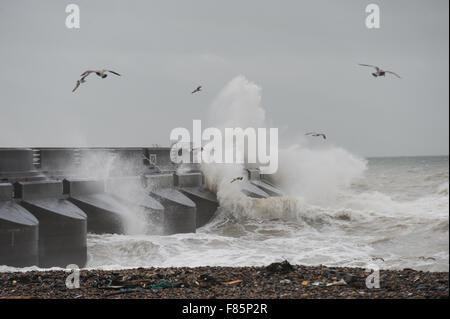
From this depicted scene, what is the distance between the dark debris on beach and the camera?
580 cm

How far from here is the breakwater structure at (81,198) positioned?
11215 mm

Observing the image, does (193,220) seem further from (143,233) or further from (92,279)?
(92,279)

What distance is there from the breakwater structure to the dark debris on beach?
12.5 feet

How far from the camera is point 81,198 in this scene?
46.1 feet

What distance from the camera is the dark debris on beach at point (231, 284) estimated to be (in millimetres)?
5802

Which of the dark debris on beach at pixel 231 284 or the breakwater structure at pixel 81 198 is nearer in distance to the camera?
the dark debris on beach at pixel 231 284

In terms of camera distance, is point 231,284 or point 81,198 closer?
point 231,284

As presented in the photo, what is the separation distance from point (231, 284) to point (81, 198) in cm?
858

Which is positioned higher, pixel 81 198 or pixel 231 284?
pixel 81 198

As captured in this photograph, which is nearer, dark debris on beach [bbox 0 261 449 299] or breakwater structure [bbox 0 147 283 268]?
dark debris on beach [bbox 0 261 449 299]

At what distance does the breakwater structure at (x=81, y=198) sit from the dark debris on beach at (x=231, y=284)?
3805 millimetres

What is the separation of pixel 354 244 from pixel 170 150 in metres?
9.30
